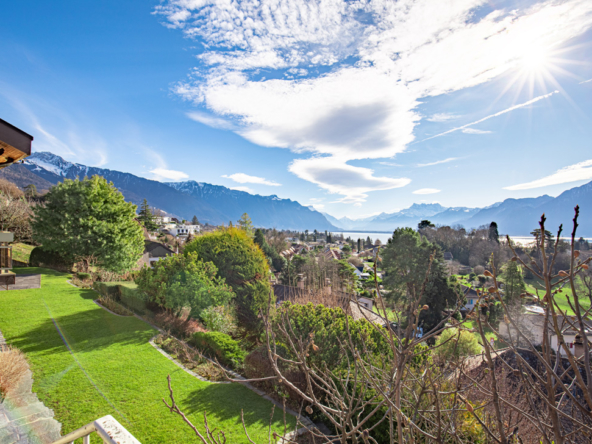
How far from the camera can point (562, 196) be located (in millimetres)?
119375

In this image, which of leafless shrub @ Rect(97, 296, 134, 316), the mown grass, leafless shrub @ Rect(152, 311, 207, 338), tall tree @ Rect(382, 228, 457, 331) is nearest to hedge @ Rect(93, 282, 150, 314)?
leafless shrub @ Rect(97, 296, 134, 316)

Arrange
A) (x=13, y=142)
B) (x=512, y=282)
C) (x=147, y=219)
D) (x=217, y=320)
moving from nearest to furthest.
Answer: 1. (x=13, y=142)
2. (x=217, y=320)
3. (x=512, y=282)
4. (x=147, y=219)

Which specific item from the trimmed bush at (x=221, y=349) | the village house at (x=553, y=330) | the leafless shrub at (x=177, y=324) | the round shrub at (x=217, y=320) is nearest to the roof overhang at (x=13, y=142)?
the village house at (x=553, y=330)

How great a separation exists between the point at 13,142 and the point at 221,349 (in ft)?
17.0

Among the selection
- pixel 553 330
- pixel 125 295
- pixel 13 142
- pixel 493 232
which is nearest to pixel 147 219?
pixel 125 295

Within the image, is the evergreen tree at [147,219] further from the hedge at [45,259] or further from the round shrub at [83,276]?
the round shrub at [83,276]

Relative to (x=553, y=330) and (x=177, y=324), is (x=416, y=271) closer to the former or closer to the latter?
(x=177, y=324)

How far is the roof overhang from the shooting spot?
313 cm

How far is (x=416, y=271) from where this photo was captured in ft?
70.1

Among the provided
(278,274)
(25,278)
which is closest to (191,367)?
(25,278)

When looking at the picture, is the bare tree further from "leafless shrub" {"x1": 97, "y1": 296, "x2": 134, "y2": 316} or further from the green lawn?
"leafless shrub" {"x1": 97, "y1": 296, "x2": 134, "y2": 316}

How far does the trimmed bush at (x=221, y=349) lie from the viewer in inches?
251

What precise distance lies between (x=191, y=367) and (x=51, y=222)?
11552mm

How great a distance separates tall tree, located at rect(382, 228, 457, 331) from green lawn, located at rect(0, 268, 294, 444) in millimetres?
17036
